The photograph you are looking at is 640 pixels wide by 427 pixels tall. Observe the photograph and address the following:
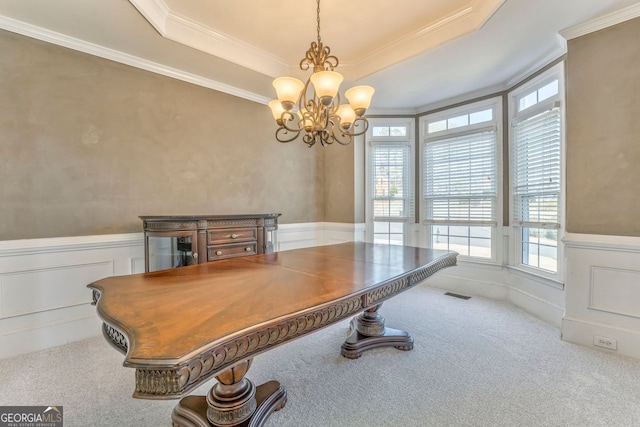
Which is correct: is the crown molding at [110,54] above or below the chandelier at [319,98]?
above

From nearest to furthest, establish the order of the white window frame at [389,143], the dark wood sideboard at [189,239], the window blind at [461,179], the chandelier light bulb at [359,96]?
the chandelier light bulb at [359,96] → the dark wood sideboard at [189,239] → the window blind at [461,179] → the white window frame at [389,143]

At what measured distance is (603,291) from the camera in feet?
7.70

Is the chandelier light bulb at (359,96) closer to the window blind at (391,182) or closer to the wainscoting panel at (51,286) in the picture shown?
the window blind at (391,182)

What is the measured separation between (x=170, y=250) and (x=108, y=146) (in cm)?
118

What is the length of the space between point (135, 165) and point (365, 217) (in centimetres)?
306

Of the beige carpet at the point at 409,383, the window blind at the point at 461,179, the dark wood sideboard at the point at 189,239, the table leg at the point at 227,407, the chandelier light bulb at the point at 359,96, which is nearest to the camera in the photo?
the table leg at the point at 227,407

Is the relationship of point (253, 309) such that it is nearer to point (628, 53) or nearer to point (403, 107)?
point (628, 53)

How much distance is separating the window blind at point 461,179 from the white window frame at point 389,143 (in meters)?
0.20

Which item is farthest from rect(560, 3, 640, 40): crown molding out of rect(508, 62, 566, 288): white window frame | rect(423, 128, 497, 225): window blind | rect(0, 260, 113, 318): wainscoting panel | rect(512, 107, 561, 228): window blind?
rect(0, 260, 113, 318): wainscoting panel

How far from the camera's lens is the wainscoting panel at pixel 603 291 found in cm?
221

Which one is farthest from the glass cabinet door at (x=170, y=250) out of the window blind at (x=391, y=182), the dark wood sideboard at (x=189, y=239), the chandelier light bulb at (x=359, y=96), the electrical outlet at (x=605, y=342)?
the electrical outlet at (x=605, y=342)

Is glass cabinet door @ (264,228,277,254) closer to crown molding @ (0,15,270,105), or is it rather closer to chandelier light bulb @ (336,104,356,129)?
chandelier light bulb @ (336,104,356,129)

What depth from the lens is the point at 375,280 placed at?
152 centimetres

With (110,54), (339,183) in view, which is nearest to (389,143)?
(339,183)
